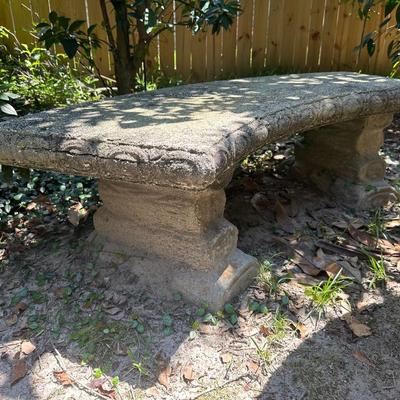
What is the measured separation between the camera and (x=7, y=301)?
1983mm

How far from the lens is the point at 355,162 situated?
2783 millimetres

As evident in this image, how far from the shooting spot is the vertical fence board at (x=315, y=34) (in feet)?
17.0

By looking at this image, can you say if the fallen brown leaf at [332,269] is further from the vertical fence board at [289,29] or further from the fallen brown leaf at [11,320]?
the vertical fence board at [289,29]

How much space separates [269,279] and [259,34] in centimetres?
384

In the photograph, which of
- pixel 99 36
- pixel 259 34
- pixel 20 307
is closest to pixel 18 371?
pixel 20 307

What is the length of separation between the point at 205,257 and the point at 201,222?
147mm

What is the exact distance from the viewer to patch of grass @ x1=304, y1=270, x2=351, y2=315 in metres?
1.92

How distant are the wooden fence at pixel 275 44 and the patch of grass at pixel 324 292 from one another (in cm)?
336

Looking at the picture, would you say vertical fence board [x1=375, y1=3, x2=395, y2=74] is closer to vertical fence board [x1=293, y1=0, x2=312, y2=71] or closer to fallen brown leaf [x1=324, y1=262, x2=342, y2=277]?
vertical fence board [x1=293, y1=0, x2=312, y2=71]

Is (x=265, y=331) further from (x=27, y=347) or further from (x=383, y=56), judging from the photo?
(x=383, y=56)

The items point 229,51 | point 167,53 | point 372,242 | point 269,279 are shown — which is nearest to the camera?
point 269,279

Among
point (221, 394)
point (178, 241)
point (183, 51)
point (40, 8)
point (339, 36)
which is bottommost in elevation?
point (221, 394)

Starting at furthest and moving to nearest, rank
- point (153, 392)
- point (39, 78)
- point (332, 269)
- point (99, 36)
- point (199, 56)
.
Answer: point (199, 56)
point (99, 36)
point (39, 78)
point (332, 269)
point (153, 392)

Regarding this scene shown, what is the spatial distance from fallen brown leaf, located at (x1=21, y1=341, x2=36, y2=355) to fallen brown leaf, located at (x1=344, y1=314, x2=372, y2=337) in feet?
4.10
